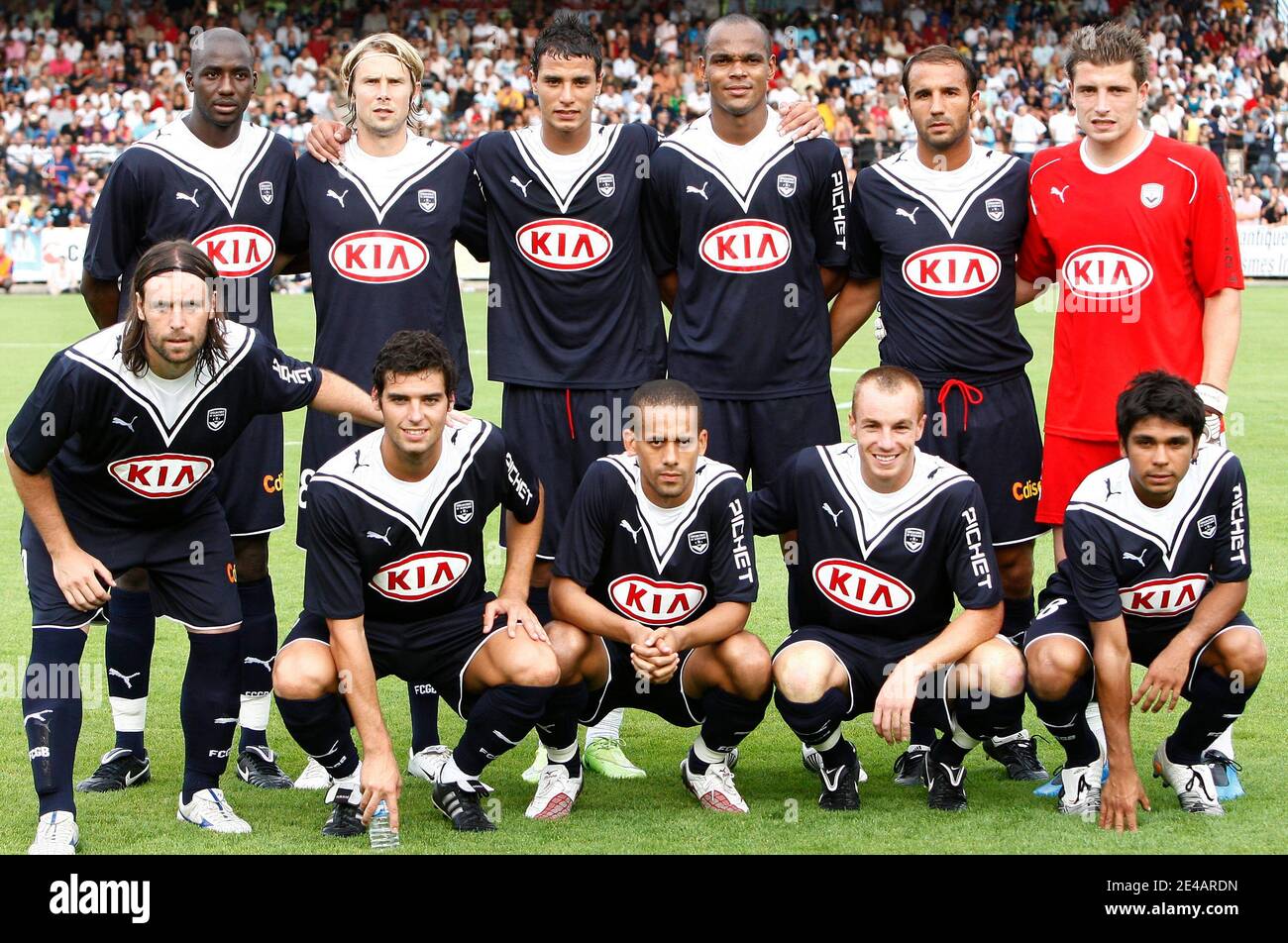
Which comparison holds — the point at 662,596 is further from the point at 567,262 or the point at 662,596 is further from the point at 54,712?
the point at 54,712

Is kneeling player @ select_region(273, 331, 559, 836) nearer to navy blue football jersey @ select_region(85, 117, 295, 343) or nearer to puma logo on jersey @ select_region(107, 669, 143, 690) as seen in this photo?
puma logo on jersey @ select_region(107, 669, 143, 690)

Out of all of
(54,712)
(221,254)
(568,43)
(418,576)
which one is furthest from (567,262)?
(54,712)

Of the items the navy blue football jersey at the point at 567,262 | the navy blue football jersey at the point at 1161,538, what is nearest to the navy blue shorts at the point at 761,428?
the navy blue football jersey at the point at 567,262

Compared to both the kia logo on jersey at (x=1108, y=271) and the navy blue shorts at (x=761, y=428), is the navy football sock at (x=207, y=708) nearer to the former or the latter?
the navy blue shorts at (x=761, y=428)

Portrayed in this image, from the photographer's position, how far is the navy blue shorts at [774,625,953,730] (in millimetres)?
4461

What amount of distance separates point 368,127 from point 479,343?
11.0 m

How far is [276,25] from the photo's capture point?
28.8m

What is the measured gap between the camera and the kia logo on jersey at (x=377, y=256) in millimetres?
4953

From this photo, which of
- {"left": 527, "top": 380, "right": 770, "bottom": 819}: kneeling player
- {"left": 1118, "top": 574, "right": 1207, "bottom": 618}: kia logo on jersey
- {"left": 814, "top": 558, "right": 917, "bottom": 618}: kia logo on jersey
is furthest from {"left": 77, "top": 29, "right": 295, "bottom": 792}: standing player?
{"left": 1118, "top": 574, "right": 1207, "bottom": 618}: kia logo on jersey

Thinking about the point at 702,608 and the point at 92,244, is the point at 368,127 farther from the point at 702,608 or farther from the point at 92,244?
the point at 702,608

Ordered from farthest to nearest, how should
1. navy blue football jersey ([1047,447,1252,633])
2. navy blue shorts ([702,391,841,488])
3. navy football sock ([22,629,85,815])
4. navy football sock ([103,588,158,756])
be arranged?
navy blue shorts ([702,391,841,488]) → navy football sock ([103,588,158,756]) → navy blue football jersey ([1047,447,1252,633]) → navy football sock ([22,629,85,815])

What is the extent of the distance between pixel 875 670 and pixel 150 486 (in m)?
2.07

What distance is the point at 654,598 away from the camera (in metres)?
4.62

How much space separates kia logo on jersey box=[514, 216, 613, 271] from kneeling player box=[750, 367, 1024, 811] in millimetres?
954
